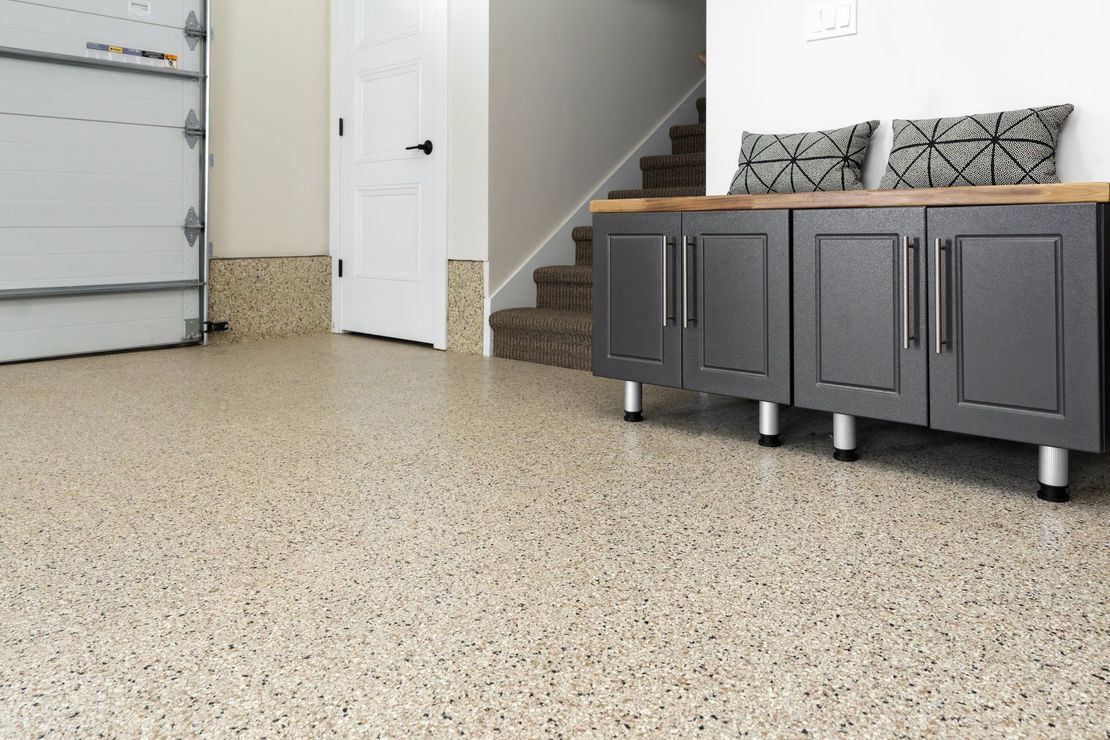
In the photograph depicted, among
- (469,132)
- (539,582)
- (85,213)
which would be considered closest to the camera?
(539,582)

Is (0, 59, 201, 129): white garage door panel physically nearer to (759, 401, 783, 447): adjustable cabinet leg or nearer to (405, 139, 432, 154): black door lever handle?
(405, 139, 432, 154): black door lever handle

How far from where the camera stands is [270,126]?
196 inches

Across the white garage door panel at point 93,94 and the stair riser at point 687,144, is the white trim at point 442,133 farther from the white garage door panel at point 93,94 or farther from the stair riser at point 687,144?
the stair riser at point 687,144

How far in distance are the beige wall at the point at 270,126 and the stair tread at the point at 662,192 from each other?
1.68 metres

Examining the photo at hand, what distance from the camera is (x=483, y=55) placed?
4309 mm

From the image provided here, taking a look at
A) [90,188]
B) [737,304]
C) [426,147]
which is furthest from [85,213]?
[737,304]

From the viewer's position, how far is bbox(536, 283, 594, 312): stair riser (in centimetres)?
439

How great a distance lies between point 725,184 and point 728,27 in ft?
1.72

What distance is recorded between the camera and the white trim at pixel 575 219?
4.54m

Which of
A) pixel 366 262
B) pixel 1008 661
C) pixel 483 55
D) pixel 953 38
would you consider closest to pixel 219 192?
pixel 366 262

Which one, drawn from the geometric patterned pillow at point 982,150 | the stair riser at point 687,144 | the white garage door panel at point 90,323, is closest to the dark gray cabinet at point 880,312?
the geometric patterned pillow at point 982,150

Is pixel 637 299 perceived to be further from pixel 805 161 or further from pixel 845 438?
pixel 845 438

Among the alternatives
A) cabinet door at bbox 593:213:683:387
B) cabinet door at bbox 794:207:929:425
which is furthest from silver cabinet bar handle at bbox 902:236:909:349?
cabinet door at bbox 593:213:683:387

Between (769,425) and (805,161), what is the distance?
82cm
